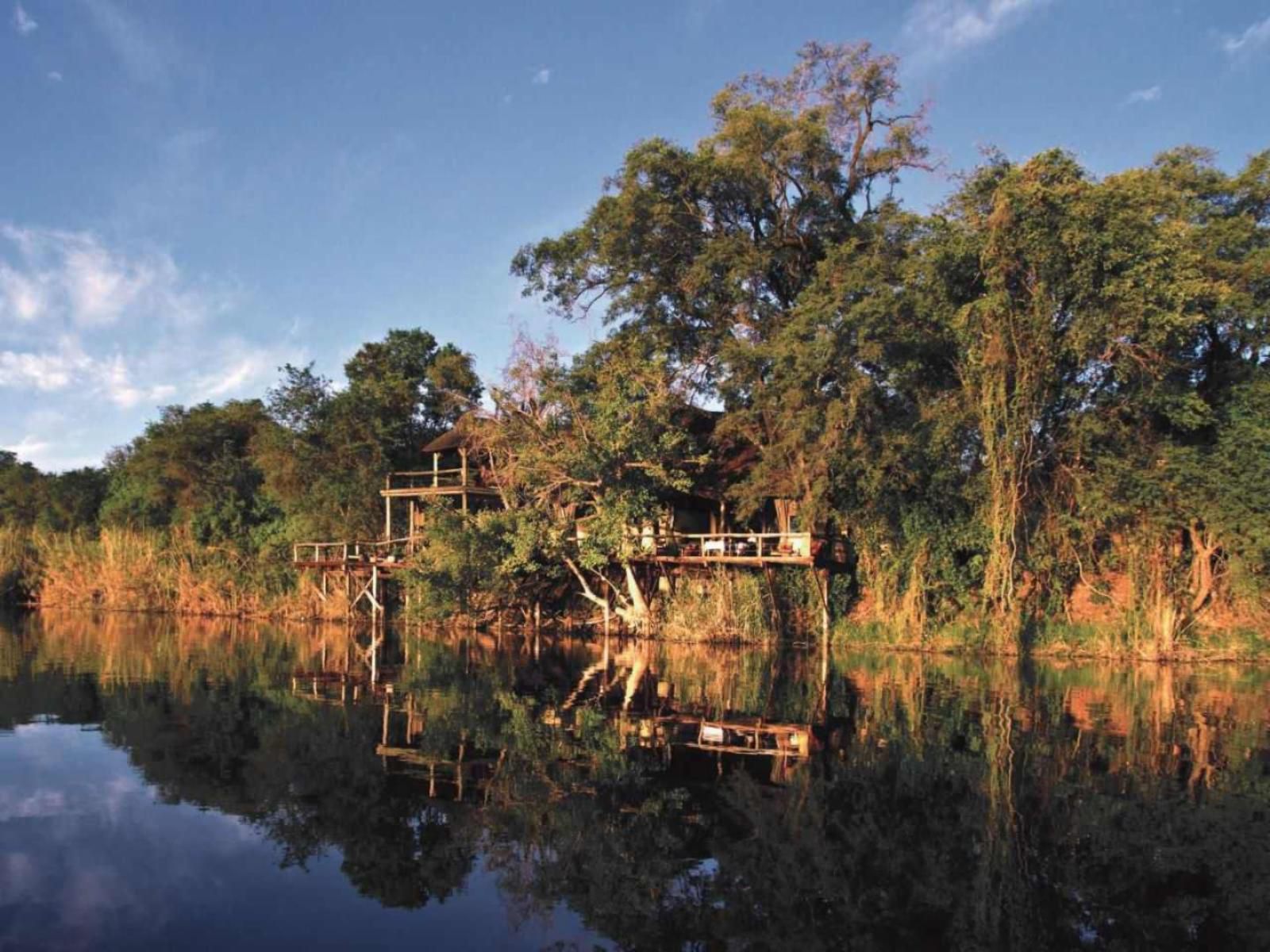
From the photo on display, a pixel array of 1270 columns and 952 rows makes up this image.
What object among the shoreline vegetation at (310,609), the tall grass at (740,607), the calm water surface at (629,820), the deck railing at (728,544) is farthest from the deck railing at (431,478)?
the calm water surface at (629,820)

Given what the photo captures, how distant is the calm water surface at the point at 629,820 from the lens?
263 inches

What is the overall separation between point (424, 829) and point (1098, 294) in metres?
19.9

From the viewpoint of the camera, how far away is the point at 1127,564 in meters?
24.7

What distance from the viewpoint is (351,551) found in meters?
36.5

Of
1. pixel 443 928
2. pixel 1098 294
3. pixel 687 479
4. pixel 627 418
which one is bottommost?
pixel 443 928

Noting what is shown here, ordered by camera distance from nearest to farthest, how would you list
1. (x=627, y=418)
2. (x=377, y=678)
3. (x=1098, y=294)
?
(x=377, y=678)
(x=1098, y=294)
(x=627, y=418)

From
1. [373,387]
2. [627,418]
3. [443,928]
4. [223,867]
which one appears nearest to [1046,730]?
[443,928]

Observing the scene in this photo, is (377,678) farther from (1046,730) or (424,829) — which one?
(1046,730)

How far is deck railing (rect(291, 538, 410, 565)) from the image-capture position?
34531mm

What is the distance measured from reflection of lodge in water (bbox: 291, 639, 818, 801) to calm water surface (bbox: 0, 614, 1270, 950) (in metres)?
0.07

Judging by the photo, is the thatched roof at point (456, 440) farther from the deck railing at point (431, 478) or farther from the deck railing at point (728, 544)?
the deck railing at point (728, 544)

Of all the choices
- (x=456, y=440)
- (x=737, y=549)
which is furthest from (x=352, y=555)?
(x=737, y=549)

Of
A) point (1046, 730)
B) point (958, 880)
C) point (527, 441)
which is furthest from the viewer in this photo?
point (527, 441)

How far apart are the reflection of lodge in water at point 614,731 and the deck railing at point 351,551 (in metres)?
15.3
